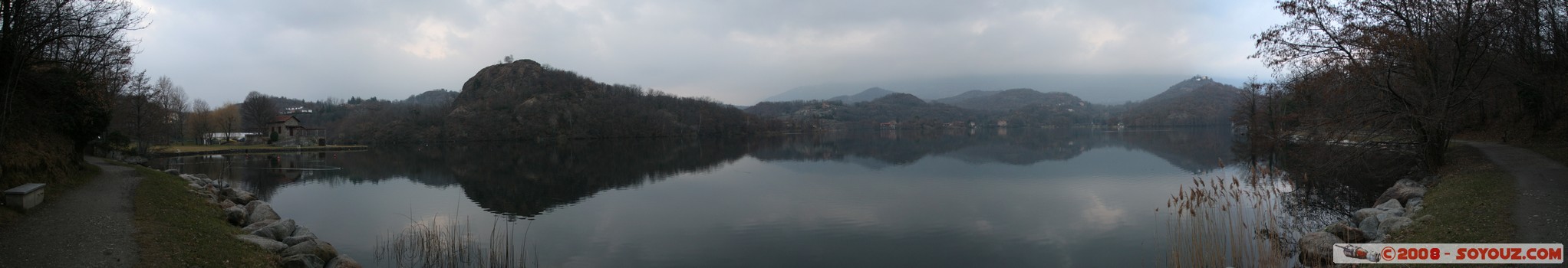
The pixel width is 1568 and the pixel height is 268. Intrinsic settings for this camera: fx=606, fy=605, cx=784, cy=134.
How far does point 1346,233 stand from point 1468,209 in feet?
5.87

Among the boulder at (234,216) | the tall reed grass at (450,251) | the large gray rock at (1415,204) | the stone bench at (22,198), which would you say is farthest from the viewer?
the boulder at (234,216)

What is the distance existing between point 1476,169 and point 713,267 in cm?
1779

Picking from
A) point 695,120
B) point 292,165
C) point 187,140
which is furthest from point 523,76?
point 292,165

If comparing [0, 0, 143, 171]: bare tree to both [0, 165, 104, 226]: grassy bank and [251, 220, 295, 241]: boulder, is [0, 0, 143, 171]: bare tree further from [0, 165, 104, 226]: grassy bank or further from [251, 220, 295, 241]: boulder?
[251, 220, 295, 241]: boulder

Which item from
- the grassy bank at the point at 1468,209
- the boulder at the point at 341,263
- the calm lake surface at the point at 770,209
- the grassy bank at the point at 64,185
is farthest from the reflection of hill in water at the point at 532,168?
the grassy bank at the point at 1468,209

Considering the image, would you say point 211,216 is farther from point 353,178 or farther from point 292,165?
point 292,165

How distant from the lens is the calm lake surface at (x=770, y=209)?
11500mm

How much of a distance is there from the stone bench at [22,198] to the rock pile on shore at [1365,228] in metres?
19.4

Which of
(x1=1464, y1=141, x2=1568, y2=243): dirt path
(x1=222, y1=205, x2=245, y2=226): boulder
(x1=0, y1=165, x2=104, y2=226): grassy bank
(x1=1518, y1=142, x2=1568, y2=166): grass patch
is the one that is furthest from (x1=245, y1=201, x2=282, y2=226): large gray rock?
(x1=1518, y1=142, x2=1568, y2=166): grass patch

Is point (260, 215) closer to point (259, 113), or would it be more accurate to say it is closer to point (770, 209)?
point (770, 209)

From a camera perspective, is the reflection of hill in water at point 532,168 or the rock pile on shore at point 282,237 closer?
the rock pile on shore at point 282,237

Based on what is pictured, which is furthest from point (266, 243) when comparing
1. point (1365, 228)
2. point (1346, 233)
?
point (1365, 228)

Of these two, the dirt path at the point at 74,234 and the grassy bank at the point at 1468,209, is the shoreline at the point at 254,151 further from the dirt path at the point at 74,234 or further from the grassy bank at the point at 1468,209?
the grassy bank at the point at 1468,209

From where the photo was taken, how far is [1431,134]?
15.6m
